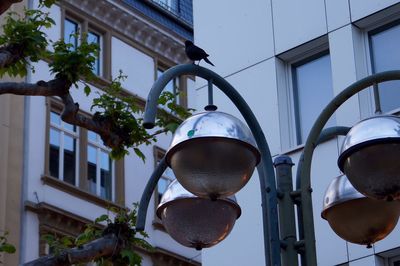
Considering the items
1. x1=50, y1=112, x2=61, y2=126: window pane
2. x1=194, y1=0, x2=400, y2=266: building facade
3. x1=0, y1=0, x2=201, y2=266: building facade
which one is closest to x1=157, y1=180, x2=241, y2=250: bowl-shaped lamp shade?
x1=194, y1=0, x2=400, y2=266: building facade

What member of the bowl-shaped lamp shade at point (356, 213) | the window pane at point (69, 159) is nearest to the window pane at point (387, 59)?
the bowl-shaped lamp shade at point (356, 213)

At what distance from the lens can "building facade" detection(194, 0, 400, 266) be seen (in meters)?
14.5

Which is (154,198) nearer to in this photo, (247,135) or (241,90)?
(241,90)

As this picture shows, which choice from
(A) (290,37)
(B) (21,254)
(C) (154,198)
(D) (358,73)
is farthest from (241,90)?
(C) (154,198)

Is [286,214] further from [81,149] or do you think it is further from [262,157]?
[81,149]

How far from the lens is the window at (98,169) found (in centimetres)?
2891

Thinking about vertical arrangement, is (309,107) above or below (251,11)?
below

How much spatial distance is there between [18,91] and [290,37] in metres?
3.95

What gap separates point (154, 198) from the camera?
30250mm

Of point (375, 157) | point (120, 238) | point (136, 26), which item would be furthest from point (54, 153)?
point (375, 157)

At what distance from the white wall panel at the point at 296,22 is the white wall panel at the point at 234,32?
16cm

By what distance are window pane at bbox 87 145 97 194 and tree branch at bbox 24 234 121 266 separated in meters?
13.8

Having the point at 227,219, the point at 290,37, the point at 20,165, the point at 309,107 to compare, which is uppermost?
the point at 20,165

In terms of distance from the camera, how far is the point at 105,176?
1163 inches
